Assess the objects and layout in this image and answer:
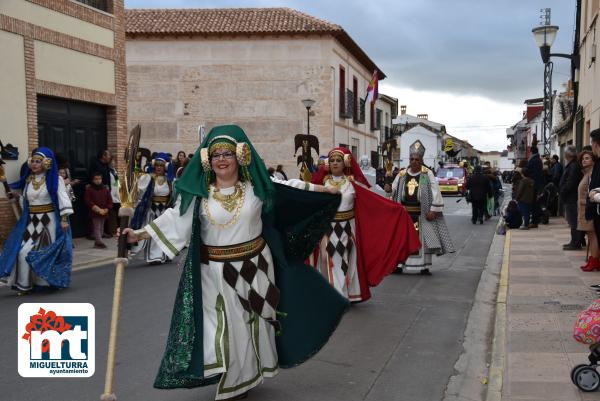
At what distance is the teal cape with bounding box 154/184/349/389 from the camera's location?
4445 millimetres

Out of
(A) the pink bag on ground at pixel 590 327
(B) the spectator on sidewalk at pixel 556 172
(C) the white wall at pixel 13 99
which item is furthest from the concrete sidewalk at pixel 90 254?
(B) the spectator on sidewalk at pixel 556 172

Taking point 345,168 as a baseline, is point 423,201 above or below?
below

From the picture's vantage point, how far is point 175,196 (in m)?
4.84

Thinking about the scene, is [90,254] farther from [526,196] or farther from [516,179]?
[516,179]

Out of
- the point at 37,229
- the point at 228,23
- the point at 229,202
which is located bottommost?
the point at 37,229

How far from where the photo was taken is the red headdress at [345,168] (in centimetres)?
781

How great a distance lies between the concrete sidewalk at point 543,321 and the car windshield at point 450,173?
2570cm

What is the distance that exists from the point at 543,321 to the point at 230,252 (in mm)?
3859

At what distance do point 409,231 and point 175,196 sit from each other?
4667 millimetres

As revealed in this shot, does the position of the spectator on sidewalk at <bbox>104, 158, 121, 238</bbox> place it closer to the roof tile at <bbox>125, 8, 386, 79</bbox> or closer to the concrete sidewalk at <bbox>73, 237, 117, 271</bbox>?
the concrete sidewalk at <bbox>73, 237, 117, 271</bbox>

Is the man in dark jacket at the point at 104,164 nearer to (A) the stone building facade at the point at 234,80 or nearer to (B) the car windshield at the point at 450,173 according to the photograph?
(A) the stone building facade at the point at 234,80

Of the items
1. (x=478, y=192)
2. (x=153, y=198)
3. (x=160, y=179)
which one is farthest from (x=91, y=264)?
(x=478, y=192)

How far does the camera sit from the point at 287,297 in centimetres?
490

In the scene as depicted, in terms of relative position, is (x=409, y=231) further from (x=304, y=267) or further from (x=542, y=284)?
(x=304, y=267)
